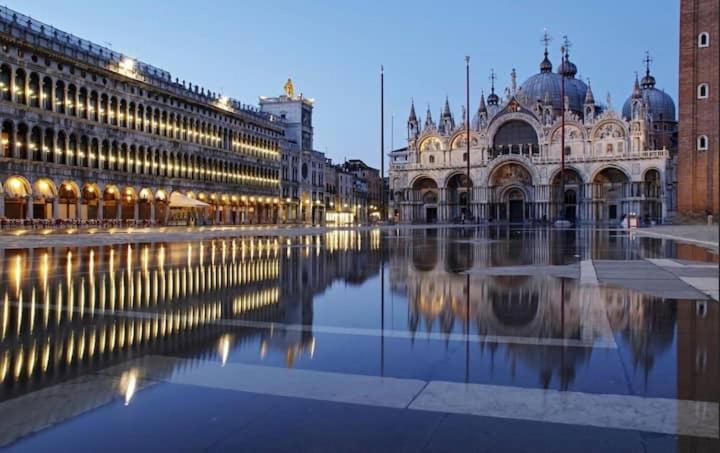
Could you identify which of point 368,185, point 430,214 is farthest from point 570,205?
point 368,185

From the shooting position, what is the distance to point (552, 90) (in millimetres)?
101125

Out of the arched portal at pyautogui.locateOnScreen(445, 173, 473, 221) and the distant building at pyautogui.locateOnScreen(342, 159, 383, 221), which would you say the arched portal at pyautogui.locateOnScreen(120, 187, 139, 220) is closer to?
the arched portal at pyautogui.locateOnScreen(445, 173, 473, 221)

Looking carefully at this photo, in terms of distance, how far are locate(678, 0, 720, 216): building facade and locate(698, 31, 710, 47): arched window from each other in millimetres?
40

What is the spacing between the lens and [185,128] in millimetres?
70875

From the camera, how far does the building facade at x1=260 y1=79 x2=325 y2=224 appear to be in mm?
95438

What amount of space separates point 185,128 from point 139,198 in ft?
42.2

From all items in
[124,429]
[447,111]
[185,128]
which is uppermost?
[447,111]

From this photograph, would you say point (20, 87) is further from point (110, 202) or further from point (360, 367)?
point (360, 367)

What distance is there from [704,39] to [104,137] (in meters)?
53.1

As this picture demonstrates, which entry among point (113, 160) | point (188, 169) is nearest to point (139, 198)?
point (113, 160)

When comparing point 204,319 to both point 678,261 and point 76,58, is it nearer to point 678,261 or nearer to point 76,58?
point 678,261

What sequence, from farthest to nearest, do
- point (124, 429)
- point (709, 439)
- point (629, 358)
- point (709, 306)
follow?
point (709, 306)
point (629, 358)
point (124, 429)
point (709, 439)

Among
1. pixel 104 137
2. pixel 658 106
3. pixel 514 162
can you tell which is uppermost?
pixel 658 106

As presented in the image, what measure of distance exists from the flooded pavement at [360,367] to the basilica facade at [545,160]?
71024 mm
